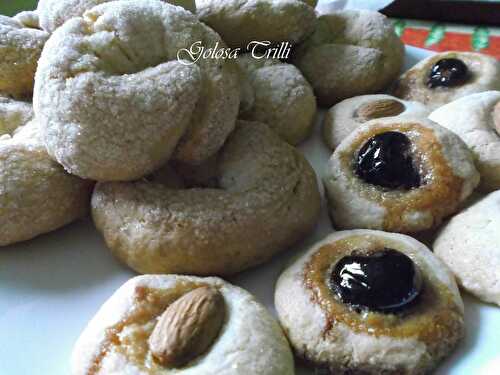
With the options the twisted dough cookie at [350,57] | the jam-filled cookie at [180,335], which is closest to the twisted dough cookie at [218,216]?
the jam-filled cookie at [180,335]

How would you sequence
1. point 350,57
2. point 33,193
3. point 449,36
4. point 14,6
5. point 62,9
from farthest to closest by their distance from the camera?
point 14,6 → point 449,36 → point 350,57 → point 62,9 → point 33,193

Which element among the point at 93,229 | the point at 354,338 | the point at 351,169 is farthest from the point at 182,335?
the point at 351,169

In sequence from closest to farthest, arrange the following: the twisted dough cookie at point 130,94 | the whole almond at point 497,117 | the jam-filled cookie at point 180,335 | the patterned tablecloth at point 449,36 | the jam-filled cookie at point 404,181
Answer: the jam-filled cookie at point 180,335 → the twisted dough cookie at point 130,94 → the jam-filled cookie at point 404,181 → the whole almond at point 497,117 → the patterned tablecloth at point 449,36

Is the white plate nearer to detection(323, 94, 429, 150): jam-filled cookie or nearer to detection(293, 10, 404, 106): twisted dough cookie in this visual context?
detection(323, 94, 429, 150): jam-filled cookie

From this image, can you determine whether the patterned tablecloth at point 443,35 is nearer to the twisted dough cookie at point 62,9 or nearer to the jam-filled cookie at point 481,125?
the jam-filled cookie at point 481,125

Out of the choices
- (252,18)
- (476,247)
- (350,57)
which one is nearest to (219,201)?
(476,247)

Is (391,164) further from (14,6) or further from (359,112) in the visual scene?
(14,6)
